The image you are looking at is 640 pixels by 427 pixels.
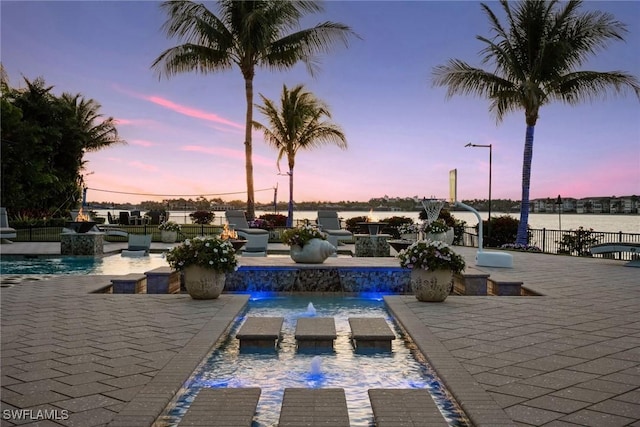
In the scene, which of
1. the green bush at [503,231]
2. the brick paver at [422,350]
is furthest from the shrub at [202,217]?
the brick paver at [422,350]

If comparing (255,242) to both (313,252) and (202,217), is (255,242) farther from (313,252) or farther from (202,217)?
(202,217)

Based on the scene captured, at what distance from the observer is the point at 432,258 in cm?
734

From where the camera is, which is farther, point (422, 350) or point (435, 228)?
point (435, 228)

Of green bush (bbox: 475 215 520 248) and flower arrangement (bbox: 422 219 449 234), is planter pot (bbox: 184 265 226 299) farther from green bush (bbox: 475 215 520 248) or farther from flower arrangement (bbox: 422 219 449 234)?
green bush (bbox: 475 215 520 248)

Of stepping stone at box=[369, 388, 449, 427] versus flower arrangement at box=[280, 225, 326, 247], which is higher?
flower arrangement at box=[280, 225, 326, 247]

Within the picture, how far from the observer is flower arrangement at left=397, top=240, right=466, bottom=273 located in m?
7.33

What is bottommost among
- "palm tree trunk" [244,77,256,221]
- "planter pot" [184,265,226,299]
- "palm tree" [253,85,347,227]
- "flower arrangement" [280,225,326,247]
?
"planter pot" [184,265,226,299]

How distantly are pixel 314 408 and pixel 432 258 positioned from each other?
14.2 ft

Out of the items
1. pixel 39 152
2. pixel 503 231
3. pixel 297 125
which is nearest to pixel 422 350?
pixel 503 231

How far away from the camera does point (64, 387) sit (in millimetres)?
3727

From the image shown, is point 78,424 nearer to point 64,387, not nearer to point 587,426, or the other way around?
point 64,387

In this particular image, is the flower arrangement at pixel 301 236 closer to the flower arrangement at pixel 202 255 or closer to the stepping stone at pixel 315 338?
the flower arrangement at pixel 202 255

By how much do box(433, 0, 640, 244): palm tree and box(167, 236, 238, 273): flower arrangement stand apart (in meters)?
15.3

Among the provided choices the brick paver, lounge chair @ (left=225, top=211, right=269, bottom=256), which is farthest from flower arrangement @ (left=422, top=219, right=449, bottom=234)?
the brick paver
